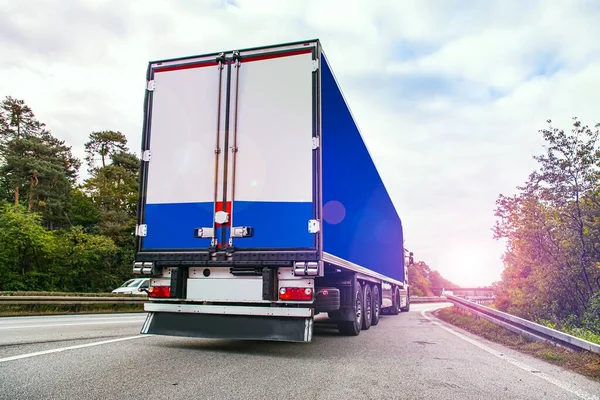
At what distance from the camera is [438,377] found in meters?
4.80

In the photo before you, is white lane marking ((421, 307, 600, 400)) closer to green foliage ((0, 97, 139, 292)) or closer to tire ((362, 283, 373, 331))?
tire ((362, 283, 373, 331))

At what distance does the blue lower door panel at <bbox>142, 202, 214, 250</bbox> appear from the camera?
19.9 ft

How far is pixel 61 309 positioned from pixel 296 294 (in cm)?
1208

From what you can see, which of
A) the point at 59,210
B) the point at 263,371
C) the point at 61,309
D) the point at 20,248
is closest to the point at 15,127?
the point at 59,210

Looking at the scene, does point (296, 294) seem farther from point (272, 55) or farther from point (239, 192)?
point (272, 55)

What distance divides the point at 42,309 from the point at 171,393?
1259cm

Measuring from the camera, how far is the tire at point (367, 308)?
945 centimetres

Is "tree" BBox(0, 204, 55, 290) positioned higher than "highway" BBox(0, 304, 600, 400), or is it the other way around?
"tree" BBox(0, 204, 55, 290)

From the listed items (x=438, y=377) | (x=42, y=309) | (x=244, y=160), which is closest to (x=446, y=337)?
(x=438, y=377)

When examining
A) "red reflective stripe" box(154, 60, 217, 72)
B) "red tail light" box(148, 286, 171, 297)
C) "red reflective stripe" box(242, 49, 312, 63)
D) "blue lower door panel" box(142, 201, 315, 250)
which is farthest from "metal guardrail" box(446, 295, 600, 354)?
"red reflective stripe" box(154, 60, 217, 72)

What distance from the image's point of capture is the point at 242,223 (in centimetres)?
592

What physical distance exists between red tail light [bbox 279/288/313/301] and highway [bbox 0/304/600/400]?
75cm

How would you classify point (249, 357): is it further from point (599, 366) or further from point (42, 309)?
point (42, 309)

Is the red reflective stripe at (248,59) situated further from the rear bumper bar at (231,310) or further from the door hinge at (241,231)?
the rear bumper bar at (231,310)
